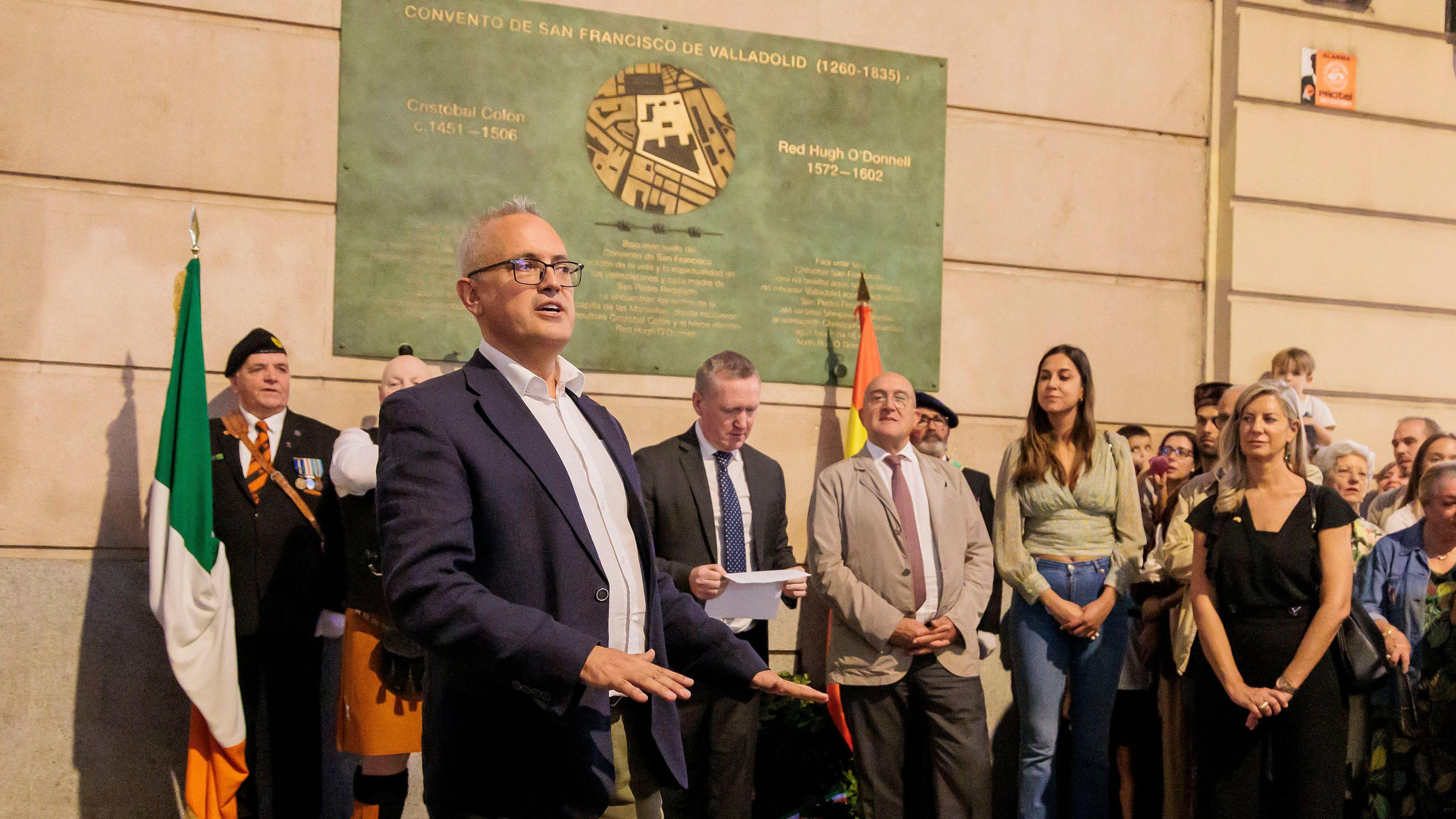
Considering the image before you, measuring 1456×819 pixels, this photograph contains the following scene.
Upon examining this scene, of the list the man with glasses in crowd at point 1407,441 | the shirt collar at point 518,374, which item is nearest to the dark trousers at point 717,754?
the shirt collar at point 518,374

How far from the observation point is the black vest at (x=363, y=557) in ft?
16.1

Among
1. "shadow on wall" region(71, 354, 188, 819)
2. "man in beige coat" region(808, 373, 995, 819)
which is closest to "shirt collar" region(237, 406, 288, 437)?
"shadow on wall" region(71, 354, 188, 819)

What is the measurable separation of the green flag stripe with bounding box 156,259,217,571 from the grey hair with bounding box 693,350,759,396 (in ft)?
7.06

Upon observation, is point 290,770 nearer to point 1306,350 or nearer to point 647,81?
point 647,81

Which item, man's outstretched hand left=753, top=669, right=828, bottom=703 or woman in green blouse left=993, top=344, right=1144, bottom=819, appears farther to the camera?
woman in green blouse left=993, top=344, right=1144, bottom=819

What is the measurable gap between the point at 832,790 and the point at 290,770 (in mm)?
2578

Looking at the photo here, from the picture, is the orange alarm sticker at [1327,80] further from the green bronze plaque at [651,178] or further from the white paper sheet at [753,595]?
the white paper sheet at [753,595]

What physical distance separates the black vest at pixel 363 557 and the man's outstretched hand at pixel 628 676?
3.00 m

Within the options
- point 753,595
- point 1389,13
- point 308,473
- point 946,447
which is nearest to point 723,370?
point 753,595

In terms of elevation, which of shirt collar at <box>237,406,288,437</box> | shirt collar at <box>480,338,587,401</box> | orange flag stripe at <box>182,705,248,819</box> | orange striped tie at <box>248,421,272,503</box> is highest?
shirt collar at <box>480,338,587,401</box>

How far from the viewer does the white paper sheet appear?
4320 millimetres

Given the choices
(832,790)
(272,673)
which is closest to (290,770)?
(272,673)

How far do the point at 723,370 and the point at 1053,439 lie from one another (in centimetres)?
160

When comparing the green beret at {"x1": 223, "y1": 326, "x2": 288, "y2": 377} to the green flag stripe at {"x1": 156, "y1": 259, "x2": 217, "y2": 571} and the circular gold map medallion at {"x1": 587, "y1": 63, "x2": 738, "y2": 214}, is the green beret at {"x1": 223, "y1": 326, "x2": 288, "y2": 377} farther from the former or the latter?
the circular gold map medallion at {"x1": 587, "y1": 63, "x2": 738, "y2": 214}
